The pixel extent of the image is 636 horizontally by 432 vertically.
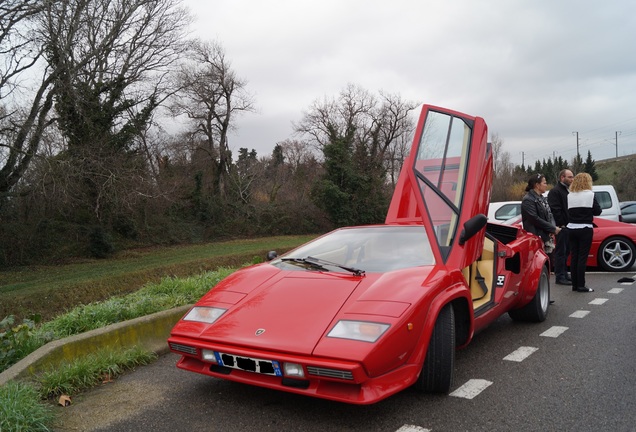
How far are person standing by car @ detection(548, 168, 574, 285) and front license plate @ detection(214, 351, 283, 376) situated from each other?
6.40 meters

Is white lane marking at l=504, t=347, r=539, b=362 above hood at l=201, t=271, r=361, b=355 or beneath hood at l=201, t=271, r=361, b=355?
beneath

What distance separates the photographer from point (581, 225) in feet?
24.2

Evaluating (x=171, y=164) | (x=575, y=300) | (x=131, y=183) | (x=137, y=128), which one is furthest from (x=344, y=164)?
(x=575, y=300)

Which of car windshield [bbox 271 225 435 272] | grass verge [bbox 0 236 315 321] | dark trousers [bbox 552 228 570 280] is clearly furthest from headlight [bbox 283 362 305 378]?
grass verge [bbox 0 236 315 321]

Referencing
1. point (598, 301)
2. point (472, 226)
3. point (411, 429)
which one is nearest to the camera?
point (411, 429)

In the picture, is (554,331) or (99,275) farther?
(99,275)

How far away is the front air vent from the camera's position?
2.68 meters

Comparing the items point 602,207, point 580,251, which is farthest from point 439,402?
point 602,207

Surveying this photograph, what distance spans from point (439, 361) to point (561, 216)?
559 centimetres

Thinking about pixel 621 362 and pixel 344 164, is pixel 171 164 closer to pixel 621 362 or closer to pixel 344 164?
pixel 344 164

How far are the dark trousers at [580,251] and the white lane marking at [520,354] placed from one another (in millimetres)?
3411

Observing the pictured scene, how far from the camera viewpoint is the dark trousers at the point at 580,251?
24.0 ft

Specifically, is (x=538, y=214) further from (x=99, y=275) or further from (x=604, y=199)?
(x=99, y=275)

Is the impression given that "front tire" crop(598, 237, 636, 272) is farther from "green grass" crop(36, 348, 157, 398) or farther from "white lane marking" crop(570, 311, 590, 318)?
"green grass" crop(36, 348, 157, 398)
